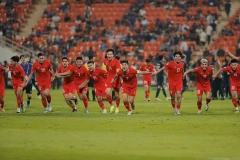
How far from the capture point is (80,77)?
2936 cm

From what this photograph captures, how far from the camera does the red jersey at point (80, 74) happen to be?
29.0m

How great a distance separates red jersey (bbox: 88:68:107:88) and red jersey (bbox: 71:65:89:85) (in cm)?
24

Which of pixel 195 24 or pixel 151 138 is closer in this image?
pixel 151 138

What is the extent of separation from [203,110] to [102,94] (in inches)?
169

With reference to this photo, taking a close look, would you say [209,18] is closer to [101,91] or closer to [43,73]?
[101,91]

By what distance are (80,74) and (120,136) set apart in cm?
936

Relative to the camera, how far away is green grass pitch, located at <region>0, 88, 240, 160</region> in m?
16.7

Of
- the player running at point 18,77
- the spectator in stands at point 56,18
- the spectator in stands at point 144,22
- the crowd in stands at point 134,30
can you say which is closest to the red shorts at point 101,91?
the player running at point 18,77

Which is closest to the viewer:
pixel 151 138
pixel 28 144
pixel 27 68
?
pixel 28 144

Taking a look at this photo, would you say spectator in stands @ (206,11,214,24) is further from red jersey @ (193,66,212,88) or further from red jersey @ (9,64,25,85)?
red jersey @ (9,64,25,85)

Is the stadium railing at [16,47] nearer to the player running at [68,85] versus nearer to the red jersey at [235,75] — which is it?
the player running at [68,85]

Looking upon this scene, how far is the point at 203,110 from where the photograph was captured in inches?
1189

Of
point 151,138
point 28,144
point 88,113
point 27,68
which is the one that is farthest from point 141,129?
point 27,68

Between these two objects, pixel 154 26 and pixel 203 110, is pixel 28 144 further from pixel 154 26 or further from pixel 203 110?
pixel 154 26
